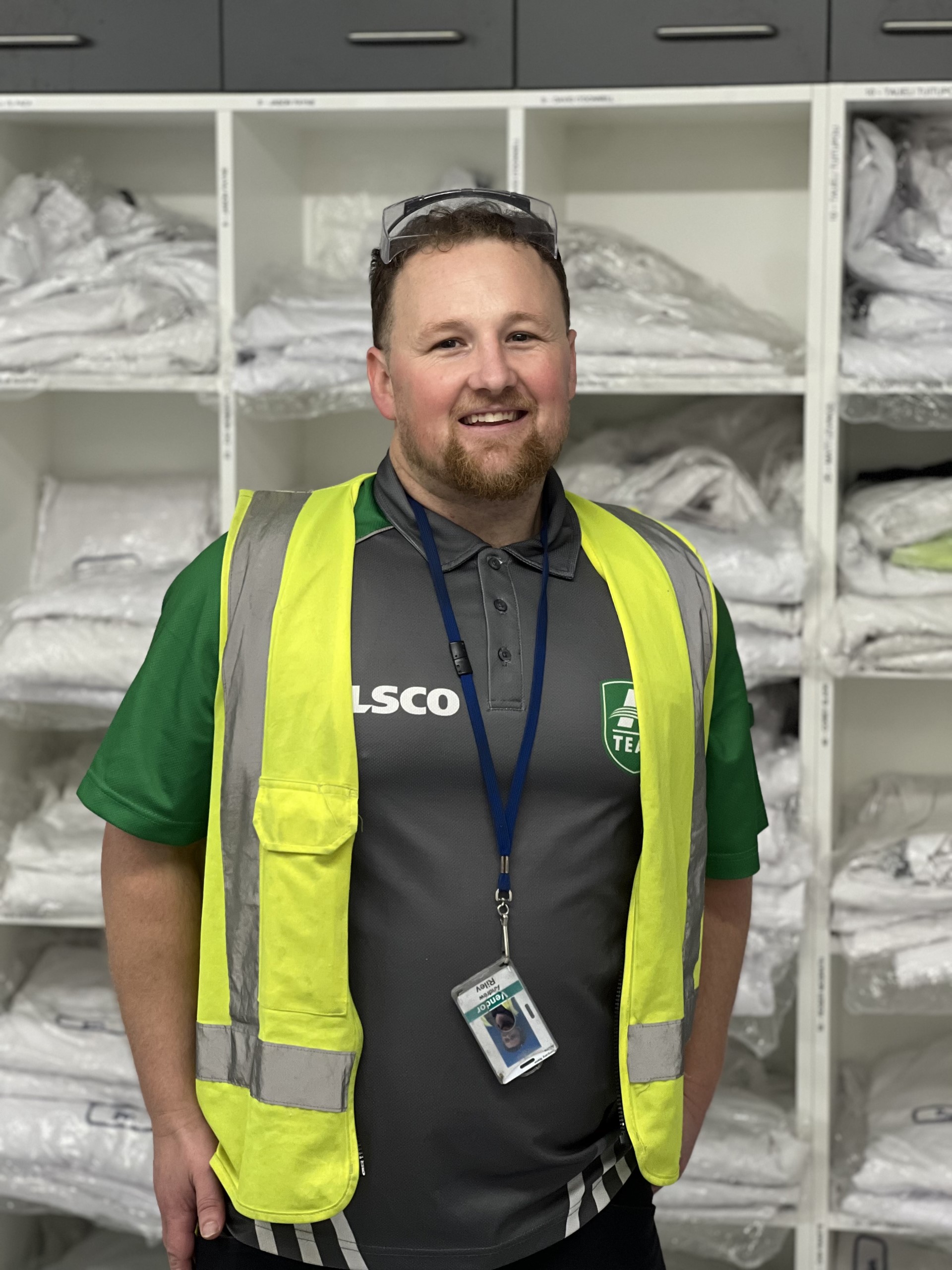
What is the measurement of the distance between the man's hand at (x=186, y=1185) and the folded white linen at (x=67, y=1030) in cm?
107

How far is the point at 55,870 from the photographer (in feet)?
7.48

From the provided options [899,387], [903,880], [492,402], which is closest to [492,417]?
[492,402]

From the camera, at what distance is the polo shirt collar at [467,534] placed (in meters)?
1.28

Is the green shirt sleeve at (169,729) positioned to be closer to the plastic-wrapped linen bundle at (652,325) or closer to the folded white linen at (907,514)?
the plastic-wrapped linen bundle at (652,325)

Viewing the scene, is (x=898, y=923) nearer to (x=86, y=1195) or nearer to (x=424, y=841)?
(x=424, y=841)

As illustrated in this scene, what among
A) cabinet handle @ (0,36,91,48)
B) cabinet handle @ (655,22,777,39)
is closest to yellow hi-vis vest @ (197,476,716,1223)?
cabinet handle @ (655,22,777,39)

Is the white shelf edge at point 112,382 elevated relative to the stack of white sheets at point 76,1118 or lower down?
elevated

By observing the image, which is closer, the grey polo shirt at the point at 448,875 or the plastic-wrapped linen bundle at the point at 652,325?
the grey polo shirt at the point at 448,875

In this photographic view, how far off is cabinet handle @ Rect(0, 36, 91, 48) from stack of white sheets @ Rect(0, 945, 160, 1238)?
1.64 metres

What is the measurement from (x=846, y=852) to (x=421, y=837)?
1.25 metres

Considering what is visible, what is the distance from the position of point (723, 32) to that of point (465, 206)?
99cm

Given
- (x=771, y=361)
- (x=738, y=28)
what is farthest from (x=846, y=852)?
(x=738, y=28)

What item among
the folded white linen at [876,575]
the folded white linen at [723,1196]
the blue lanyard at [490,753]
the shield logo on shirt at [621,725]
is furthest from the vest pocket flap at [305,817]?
the folded white linen at [723,1196]

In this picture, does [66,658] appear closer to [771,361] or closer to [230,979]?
[230,979]
